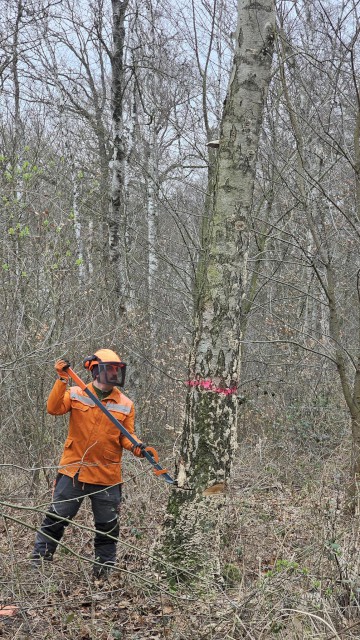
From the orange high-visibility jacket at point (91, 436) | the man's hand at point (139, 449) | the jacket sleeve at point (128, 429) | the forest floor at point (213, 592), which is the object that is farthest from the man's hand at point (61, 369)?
the forest floor at point (213, 592)

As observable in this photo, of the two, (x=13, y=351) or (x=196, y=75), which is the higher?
(x=196, y=75)

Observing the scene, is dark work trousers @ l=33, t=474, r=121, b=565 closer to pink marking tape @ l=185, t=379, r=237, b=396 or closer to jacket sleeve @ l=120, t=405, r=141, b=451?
jacket sleeve @ l=120, t=405, r=141, b=451

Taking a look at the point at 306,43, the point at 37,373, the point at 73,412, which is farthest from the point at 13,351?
the point at 306,43

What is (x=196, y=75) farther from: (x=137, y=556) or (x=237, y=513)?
(x=137, y=556)

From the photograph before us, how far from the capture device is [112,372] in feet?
15.5

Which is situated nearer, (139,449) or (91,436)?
(139,449)

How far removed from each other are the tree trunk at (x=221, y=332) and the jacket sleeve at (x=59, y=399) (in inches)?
43.8

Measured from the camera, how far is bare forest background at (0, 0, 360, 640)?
3.75 meters

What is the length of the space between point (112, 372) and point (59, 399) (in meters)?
0.44

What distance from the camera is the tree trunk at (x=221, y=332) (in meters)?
3.94

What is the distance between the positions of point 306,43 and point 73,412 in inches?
210

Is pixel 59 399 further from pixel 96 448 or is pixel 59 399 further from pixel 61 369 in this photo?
pixel 96 448

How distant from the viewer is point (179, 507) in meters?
4.00

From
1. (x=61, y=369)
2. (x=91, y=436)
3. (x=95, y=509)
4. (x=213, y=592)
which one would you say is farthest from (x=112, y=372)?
(x=213, y=592)
